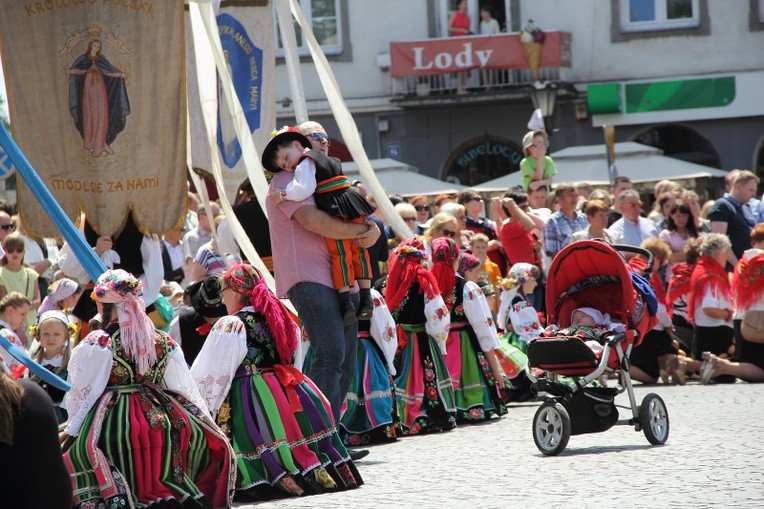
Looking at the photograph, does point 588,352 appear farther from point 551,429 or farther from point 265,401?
point 265,401

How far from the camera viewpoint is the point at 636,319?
936 cm

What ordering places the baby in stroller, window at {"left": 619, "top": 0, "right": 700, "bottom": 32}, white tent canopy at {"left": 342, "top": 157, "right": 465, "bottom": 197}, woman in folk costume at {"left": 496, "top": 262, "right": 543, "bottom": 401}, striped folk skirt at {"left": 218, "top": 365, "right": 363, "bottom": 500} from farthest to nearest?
1. window at {"left": 619, "top": 0, "right": 700, "bottom": 32}
2. white tent canopy at {"left": 342, "top": 157, "right": 465, "bottom": 197}
3. woman in folk costume at {"left": 496, "top": 262, "right": 543, "bottom": 401}
4. the baby in stroller
5. striped folk skirt at {"left": 218, "top": 365, "right": 363, "bottom": 500}

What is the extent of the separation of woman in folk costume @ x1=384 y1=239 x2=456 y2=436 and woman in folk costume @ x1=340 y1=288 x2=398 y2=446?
396 millimetres

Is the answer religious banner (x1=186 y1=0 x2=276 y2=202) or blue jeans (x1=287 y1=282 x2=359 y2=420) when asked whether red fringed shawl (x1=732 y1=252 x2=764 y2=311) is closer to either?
religious banner (x1=186 y1=0 x2=276 y2=202)

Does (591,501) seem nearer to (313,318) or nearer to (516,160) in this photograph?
(313,318)

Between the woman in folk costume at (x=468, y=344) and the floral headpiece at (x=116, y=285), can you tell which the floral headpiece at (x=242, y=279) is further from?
the woman in folk costume at (x=468, y=344)

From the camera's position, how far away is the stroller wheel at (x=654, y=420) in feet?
28.9

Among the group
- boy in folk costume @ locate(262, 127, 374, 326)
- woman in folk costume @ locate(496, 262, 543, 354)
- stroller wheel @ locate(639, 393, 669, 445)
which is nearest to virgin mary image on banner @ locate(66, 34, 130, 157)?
boy in folk costume @ locate(262, 127, 374, 326)

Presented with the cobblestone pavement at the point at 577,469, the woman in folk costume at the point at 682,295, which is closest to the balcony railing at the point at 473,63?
the woman in folk costume at the point at 682,295

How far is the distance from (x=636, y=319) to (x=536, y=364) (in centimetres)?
74

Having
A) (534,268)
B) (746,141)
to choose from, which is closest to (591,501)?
(534,268)

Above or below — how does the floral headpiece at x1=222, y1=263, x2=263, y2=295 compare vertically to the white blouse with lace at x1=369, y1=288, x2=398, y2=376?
above

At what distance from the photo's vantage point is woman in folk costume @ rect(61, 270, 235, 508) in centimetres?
702

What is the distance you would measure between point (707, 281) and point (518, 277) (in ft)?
5.70
